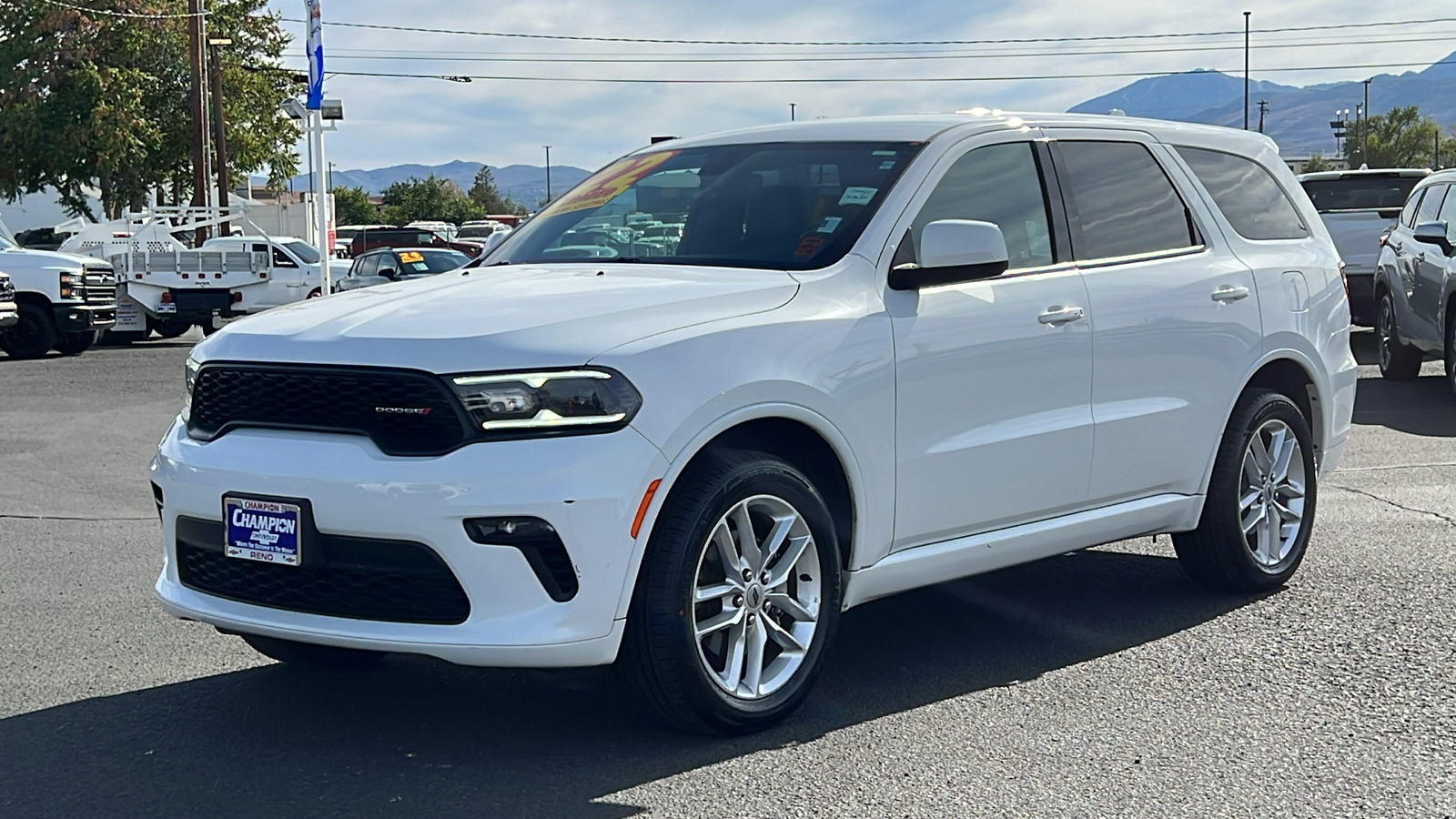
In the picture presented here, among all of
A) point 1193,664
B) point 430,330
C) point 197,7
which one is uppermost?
point 197,7

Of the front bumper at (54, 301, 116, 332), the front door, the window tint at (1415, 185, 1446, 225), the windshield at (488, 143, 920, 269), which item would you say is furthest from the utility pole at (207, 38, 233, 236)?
the front door

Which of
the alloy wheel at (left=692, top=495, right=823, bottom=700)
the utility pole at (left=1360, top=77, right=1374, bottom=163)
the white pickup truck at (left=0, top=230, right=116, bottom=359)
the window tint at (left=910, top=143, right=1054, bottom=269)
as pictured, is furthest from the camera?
the utility pole at (left=1360, top=77, right=1374, bottom=163)

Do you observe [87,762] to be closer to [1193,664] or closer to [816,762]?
[816,762]

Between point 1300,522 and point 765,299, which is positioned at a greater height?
point 765,299

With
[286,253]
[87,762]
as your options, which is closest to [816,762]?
[87,762]

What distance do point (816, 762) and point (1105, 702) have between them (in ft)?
3.47

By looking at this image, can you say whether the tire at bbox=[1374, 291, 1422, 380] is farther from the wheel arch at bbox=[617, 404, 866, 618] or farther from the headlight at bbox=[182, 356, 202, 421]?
the headlight at bbox=[182, 356, 202, 421]

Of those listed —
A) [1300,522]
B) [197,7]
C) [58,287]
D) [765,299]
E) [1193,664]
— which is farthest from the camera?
[197,7]

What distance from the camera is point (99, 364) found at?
1903 centimetres

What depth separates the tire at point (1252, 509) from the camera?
627 cm

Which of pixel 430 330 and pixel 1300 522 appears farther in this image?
pixel 1300 522

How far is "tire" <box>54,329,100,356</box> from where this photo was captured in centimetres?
2067

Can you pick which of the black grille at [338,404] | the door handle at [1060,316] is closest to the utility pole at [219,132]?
the door handle at [1060,316]

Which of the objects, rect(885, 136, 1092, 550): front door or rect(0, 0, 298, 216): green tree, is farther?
rect(0, 0, 298, 216): green tree
